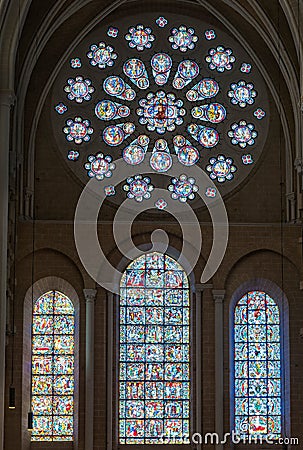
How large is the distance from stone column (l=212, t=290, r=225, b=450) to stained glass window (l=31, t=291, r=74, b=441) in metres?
3.41

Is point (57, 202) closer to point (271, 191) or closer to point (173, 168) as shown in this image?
point (173, 168)

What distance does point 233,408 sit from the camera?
89.4 ft

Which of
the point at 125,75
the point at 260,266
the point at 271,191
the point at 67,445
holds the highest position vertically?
the point at 125,75

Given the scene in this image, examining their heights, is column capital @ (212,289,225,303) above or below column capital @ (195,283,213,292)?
below

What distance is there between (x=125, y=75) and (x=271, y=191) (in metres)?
4.74

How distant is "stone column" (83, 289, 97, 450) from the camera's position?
86.7 feet

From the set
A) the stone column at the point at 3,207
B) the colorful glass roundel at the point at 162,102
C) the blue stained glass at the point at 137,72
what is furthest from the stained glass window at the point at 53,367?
the blue stained glass at the point at 137,72

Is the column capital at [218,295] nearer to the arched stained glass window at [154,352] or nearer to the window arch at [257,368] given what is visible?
the window arch at [257,368]

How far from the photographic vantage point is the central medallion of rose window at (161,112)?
29.2m

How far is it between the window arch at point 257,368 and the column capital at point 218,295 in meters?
0.90

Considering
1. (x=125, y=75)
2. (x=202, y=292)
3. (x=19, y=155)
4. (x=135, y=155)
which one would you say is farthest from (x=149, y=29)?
(x=202, y=292)

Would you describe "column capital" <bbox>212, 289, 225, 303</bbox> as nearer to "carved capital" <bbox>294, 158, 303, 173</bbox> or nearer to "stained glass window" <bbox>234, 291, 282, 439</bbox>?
"stained glass window" <bbox>234, 291, 282, 439</bbox>

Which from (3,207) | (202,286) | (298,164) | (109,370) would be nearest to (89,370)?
(109,370)

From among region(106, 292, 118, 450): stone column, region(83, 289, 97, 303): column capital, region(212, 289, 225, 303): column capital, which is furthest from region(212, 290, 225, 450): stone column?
region(83, 289, 97, 303): column capital
